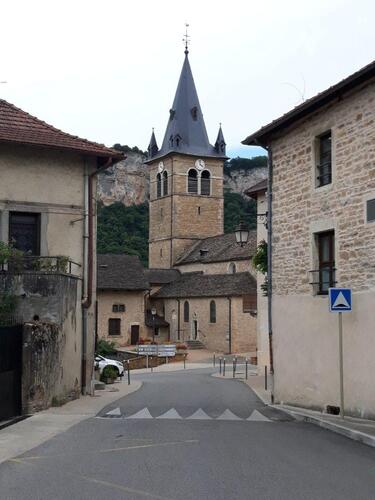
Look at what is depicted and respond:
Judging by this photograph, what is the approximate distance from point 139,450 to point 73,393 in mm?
8340

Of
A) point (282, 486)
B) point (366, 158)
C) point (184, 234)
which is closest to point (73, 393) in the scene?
point (366, 158)

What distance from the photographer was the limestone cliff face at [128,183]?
418ft

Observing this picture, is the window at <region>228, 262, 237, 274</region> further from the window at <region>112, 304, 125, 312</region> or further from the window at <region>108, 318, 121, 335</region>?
the window at <region>108, 318, 121, 335</region>

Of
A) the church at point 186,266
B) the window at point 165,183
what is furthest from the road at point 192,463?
the window at point 165,183

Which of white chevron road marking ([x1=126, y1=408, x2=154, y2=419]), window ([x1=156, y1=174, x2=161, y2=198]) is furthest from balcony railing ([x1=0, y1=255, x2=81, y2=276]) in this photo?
window ([x1=156, y1=174, x2=161, y2=198])

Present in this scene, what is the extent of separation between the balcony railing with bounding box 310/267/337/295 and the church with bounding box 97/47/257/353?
2146cm

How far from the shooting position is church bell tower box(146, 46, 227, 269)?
3068 inches

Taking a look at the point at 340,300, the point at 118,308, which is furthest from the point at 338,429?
the point at 118,308

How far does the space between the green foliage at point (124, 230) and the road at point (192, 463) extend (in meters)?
84.8

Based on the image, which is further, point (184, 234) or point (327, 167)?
point (184, 234)

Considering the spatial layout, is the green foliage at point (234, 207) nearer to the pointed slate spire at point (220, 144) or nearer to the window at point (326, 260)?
the pointed slate spire at point (220, 144)

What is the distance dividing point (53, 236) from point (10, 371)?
6.26m

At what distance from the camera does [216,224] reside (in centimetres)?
8012

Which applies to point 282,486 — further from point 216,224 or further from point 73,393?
point 216,224
